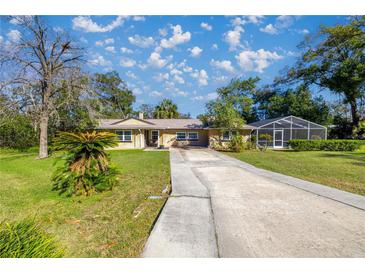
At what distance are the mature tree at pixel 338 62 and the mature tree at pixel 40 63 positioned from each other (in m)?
27.2

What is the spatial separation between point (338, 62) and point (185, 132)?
23174mm

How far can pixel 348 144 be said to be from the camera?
17.9 metres

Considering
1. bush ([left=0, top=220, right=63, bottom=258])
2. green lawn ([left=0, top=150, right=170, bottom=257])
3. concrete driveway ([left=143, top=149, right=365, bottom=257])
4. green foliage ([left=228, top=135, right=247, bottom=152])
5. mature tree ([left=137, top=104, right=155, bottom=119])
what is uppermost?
mature tree ([left=137, top=104, right=155, bottom=119])

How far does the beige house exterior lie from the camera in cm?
1981

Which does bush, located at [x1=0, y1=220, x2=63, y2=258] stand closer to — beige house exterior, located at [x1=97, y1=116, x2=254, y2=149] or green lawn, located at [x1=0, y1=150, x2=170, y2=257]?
green lawn, located at [x1=0, y1=150, x2=170, y2=257]

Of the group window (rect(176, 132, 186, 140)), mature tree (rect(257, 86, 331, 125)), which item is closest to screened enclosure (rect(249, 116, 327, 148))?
window (rect(176, 132, 186, 140))

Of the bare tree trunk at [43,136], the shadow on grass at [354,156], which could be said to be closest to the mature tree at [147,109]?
the bare tree trunk at [43,136]

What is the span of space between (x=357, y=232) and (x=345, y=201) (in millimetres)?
1638

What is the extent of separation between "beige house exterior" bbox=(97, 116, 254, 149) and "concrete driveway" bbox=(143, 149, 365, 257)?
568 inches

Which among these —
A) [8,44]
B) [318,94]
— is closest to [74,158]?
[8,44]

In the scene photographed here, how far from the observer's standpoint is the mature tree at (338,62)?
2166 centimetres

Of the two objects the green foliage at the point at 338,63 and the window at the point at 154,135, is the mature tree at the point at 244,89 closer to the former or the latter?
the green foliage at the point at 338,63

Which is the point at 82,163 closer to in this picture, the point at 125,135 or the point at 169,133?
the point at 125,135

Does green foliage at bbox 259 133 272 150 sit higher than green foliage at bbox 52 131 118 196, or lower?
higher
